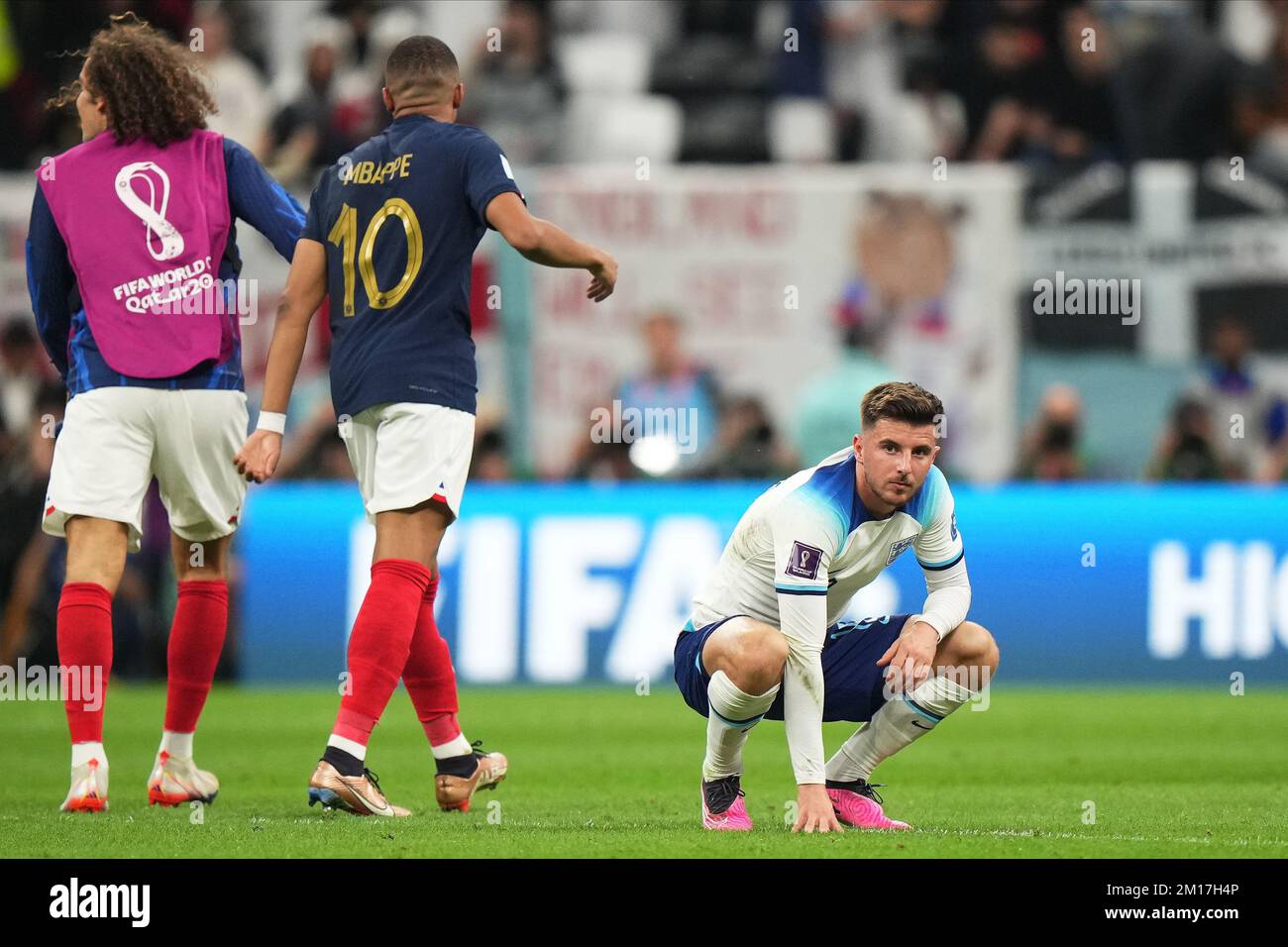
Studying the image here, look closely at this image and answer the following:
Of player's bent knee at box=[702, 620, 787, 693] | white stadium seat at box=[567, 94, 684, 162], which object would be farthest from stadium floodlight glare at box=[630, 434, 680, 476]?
player's bent knee at box=[702, 620, 787, 693]

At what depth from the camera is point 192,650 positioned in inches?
268

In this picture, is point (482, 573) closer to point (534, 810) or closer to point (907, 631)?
point (534, 810)

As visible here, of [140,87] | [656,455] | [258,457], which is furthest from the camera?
[656,455]

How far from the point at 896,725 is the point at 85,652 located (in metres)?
2.54

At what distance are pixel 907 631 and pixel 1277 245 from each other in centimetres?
937

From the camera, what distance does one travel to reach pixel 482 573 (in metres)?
11.8

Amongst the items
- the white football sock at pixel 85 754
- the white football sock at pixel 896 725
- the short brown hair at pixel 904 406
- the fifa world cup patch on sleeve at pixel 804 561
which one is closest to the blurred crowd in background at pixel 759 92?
the white football sock at pixel 85 754

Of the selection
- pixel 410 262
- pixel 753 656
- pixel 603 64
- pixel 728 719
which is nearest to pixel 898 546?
pixel 753 656

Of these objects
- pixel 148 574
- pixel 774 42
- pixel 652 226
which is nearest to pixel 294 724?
pixel 148 574

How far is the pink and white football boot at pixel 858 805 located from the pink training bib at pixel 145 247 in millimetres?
2455

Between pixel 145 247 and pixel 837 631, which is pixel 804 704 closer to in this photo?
pixel 837 631

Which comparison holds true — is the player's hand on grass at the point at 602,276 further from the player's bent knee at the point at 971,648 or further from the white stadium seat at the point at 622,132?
the white stadium seat at the point at 622,132

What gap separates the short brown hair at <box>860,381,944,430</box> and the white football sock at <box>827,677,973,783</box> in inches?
32.4

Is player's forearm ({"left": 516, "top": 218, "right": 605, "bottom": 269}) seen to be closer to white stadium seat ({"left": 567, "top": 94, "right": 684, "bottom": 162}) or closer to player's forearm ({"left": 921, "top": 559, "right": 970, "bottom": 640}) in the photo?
player's forearm ({"left": 921, "top": 559, "right": 970, "bottom": 640})
